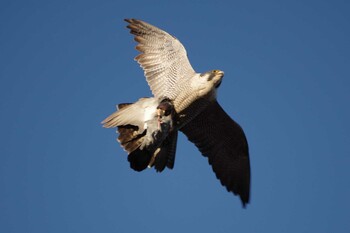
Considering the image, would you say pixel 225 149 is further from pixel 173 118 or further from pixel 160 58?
pixel 160 58

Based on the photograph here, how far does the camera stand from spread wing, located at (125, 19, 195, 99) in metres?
10.7

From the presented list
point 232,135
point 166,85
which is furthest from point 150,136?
point 232,135

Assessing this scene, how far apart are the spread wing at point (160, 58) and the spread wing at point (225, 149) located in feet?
3.85

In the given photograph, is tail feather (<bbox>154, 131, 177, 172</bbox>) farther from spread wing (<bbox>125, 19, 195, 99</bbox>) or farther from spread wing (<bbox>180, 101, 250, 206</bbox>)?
spread wing (<bbox>180, 101, 250, 206</bbox>)

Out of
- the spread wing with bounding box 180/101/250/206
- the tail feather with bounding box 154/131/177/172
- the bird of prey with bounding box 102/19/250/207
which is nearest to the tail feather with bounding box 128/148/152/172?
the bird of prey with bounding box 102/19/250/207

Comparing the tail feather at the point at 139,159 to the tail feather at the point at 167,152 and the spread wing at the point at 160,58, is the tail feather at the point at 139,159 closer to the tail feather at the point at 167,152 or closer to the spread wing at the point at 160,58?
the tail feather at the point at 167,152

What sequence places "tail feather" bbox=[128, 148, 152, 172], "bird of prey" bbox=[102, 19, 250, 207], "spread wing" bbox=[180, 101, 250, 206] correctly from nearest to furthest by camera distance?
"tail feather" bbox=[128, 148, 152, 172] < "bird of prey" bbox=[102, 19, 250, 207] < "spread wing" bbox=[180, 101, 250, 206]

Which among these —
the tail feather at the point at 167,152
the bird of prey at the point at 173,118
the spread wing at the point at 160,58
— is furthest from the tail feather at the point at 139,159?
the spread wing at the point at 160,58

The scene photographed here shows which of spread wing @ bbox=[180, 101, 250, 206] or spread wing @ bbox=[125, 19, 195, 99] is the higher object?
spread wing @ bbox=[125, 19, 195, 99]

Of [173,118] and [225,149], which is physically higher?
[173,118]

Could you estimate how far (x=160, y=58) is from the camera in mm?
10938

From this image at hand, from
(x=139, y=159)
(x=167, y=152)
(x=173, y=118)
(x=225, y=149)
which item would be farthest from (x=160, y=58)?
(x=225, y=149)

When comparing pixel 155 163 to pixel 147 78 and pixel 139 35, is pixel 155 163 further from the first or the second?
pixel 139 35

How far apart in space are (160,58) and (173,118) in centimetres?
143
